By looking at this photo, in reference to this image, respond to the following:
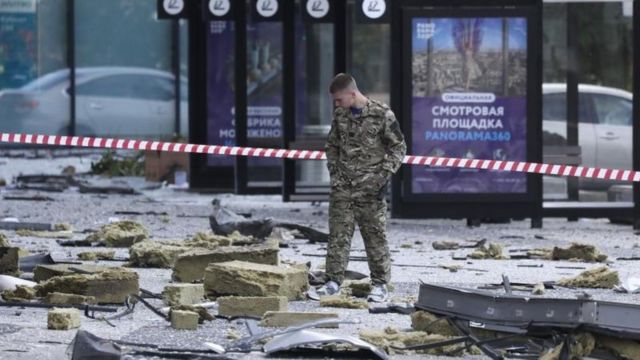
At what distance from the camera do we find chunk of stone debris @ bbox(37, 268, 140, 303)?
12266 mm

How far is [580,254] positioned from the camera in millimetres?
15984

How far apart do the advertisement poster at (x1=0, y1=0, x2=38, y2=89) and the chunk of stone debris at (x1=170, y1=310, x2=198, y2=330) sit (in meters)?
17.1

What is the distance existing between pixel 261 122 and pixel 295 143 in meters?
1.63

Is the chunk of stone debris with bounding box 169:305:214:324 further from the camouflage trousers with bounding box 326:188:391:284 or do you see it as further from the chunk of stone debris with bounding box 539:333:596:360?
the chunk of stone debris with bounding box 539:333:596:360

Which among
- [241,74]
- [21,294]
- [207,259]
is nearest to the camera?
[21,294]

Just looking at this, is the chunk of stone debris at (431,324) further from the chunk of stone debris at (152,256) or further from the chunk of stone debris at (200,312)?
the chunk of stone debris at (152,256)

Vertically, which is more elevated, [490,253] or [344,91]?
[344,91]

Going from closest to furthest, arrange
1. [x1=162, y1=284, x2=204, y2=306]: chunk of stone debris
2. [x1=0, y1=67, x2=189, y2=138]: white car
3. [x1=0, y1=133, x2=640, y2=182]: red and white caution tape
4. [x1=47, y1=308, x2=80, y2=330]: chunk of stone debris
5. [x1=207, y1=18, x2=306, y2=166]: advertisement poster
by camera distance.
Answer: [x1=47, y1=308, x2=80, y2=330]: chunk of stone debris → [x1=162, y1=284, x2=204, y2=306]: chunk of stone debris → [x1=0, y1=133, x2=640, y2=182]: red and white caution tape → [x1=207, y1=18, x2=306, y2=166]: advertisement poster → [x1=0, y1=67, x2=189, y2=138]: white car

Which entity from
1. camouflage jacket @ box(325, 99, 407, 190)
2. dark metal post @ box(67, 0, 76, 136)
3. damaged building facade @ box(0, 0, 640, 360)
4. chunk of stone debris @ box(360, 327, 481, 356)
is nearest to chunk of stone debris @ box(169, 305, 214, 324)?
damaged building facade @ box(0, 0, 640, 360)

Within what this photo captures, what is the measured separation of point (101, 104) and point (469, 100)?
10812 mm

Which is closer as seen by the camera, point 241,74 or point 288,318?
point 288,318

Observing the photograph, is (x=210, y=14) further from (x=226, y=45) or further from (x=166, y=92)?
(x=166, y=92)

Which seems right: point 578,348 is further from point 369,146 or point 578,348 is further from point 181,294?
point 369,146

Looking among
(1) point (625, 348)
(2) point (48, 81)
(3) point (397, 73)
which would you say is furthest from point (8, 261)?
(2) point (48, 81)
